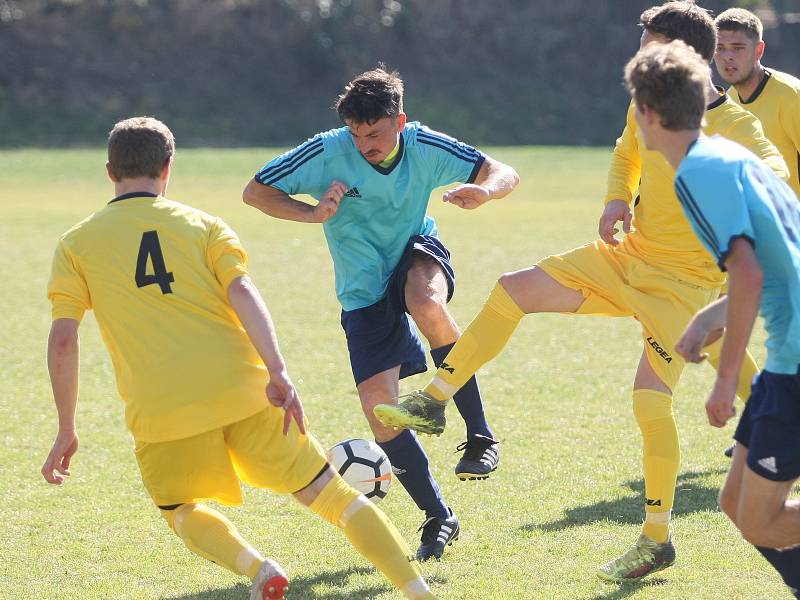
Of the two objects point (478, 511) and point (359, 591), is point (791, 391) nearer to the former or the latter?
point (359, 591)

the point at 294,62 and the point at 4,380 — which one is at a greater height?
the point at 4,380

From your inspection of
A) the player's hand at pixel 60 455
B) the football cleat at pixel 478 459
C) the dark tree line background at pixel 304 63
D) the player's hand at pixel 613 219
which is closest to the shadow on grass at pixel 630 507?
the football cleat at pixel 478 459

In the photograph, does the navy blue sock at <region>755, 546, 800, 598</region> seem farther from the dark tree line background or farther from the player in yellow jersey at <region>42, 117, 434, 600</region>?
the dark tree line background

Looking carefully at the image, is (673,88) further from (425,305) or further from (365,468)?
(365,468)

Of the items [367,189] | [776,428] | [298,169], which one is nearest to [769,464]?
[776,428]

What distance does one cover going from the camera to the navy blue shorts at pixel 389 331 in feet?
18.4

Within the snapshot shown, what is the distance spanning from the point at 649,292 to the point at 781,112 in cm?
212

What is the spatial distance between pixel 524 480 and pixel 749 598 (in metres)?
1.96

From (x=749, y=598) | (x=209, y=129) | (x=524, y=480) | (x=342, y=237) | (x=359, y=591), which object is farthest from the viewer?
(x=209, y=129)

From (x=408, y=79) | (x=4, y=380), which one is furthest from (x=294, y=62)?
(x=4, y=380)

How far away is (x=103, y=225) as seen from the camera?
412 centimetres

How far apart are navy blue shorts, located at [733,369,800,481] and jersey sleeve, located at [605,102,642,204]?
1.82m

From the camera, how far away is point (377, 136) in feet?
17.7

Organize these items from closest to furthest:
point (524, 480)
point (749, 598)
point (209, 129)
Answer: point (749, 598) < point (524, 480) < point (209, 129)
